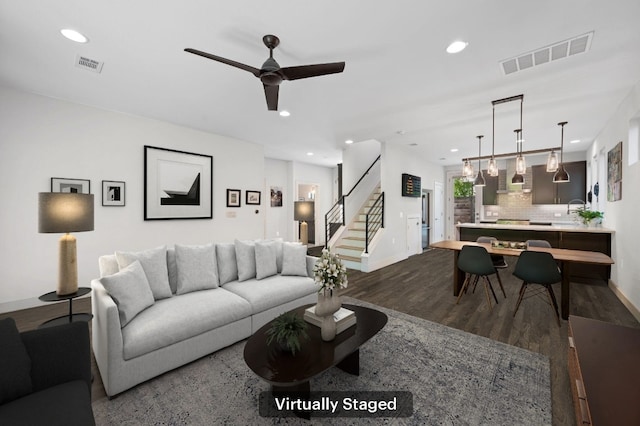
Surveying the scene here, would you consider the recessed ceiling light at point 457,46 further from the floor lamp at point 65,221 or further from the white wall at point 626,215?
the floor lamp at point 65,221

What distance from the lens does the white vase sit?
191 centimetres

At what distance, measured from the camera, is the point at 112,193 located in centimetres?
405

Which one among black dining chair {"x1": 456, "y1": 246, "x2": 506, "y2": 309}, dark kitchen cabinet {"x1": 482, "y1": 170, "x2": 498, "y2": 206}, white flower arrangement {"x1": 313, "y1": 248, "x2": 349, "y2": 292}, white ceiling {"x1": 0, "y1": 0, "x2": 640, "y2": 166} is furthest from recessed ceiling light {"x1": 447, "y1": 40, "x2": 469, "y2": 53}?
dark kitchen cabinet {"x1": 482, "y1": 170, "x2": 498, "y2": 206}

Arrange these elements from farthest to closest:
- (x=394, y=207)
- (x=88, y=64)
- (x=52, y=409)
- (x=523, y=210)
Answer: (x=523, y=210) < (x=394, y=207) < (x=88, y=64) < (x=52, y=409)

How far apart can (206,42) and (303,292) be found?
280 cm

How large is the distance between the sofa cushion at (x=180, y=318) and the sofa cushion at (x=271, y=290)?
4.7 inches

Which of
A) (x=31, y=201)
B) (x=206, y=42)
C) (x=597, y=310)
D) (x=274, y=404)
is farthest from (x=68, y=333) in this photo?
(x=597, y=310)

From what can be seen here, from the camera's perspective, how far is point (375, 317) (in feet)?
7.63

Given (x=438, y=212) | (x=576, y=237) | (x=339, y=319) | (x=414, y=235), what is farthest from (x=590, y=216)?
(x=339, y=319)

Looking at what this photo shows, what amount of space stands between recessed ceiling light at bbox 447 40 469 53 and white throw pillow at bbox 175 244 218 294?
329cm

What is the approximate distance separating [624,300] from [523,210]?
469cm

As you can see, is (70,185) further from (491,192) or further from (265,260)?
(491,192)

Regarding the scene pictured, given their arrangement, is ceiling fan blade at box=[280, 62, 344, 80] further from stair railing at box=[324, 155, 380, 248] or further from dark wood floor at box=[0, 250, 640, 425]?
stair railing at box=[324, 155, 380, 248]

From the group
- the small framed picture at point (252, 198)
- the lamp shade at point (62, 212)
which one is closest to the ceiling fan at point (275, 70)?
the lamp shade at point (62, 212)
